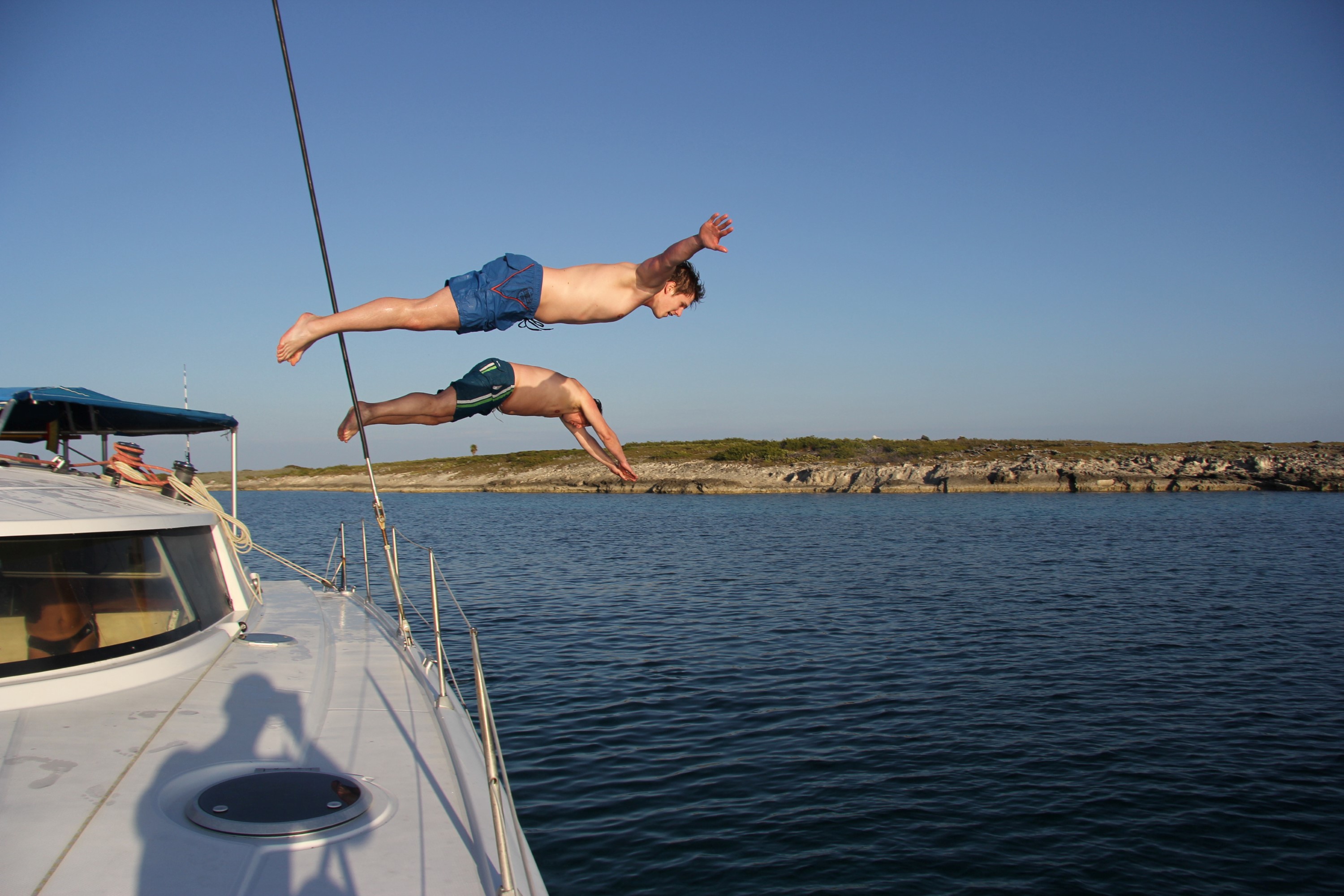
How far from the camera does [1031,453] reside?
Result: 82562 millimetres

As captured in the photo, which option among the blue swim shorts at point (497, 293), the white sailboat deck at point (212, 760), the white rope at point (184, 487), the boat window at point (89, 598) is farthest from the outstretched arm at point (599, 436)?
the white rope at point (184, 487)

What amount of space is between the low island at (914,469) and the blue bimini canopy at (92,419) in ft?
217

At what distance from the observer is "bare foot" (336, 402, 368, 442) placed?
4.52 metres

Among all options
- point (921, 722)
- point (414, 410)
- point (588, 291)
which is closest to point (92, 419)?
point (414, 410)

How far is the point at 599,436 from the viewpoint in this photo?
4715mm

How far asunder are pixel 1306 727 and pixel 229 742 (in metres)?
12.9

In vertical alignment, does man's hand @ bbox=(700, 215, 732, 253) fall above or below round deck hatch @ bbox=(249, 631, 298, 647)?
above

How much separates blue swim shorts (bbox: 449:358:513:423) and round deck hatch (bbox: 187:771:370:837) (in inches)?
77.5

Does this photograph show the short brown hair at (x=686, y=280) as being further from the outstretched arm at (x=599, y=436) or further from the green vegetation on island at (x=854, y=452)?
the green vegetation on island at (x=854, y=452)

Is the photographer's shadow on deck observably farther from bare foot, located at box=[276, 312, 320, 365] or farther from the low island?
the low island

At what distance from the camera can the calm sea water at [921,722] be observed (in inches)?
301

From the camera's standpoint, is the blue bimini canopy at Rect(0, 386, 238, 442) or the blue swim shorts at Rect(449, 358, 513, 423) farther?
the blue bimini canopy at Rect(0, 386, 238, 442)

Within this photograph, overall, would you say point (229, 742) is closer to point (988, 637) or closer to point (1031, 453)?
point (988, 637)

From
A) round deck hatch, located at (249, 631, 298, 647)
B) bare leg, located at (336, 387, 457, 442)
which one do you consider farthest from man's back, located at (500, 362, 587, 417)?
round deck hatch, located at (249, 631, 298, 647)
